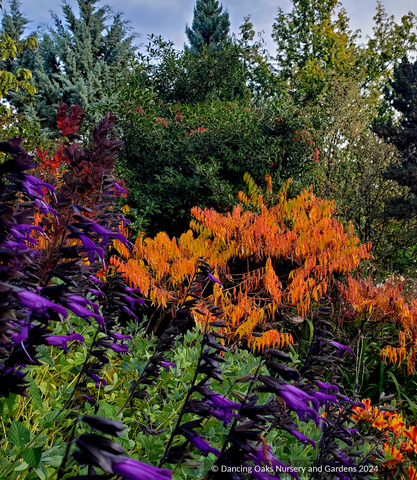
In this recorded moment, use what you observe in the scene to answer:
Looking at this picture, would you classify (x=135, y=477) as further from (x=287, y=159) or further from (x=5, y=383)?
(x=287, y=159)

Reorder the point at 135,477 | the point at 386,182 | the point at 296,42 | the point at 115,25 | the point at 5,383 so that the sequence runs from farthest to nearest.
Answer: the point at 296,42 < the point at 115,25 < the point at 386,182 < the point at 5,383 < the point at 135,477

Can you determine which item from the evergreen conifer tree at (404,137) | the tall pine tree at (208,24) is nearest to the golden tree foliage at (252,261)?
the evergreen conifer tree at (404,137)

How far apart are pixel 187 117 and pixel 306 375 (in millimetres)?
6752

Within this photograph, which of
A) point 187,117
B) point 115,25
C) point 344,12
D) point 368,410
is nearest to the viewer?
point 368,410

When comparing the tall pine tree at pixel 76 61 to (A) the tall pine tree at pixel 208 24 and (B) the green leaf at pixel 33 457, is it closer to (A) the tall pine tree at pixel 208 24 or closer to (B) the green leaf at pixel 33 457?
(A) the tall pine tree at pixel 208 24

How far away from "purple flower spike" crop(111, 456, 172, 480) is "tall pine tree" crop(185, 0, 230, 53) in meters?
26.7

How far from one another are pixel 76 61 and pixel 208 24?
11.3 m

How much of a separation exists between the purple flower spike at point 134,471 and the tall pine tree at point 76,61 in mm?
17568

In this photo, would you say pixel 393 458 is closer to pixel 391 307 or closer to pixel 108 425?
pixel 391 307

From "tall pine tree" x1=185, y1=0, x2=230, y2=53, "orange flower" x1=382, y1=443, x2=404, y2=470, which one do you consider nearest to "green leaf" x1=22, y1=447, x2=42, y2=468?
"orange flower" x1=382, y1=443, x2=404, y2=470

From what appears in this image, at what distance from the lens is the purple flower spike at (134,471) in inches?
20.5

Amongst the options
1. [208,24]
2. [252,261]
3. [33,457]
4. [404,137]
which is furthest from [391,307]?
[208,24]

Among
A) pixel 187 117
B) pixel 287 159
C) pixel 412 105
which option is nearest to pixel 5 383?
pixel 287 159

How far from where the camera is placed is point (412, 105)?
10.1 m
